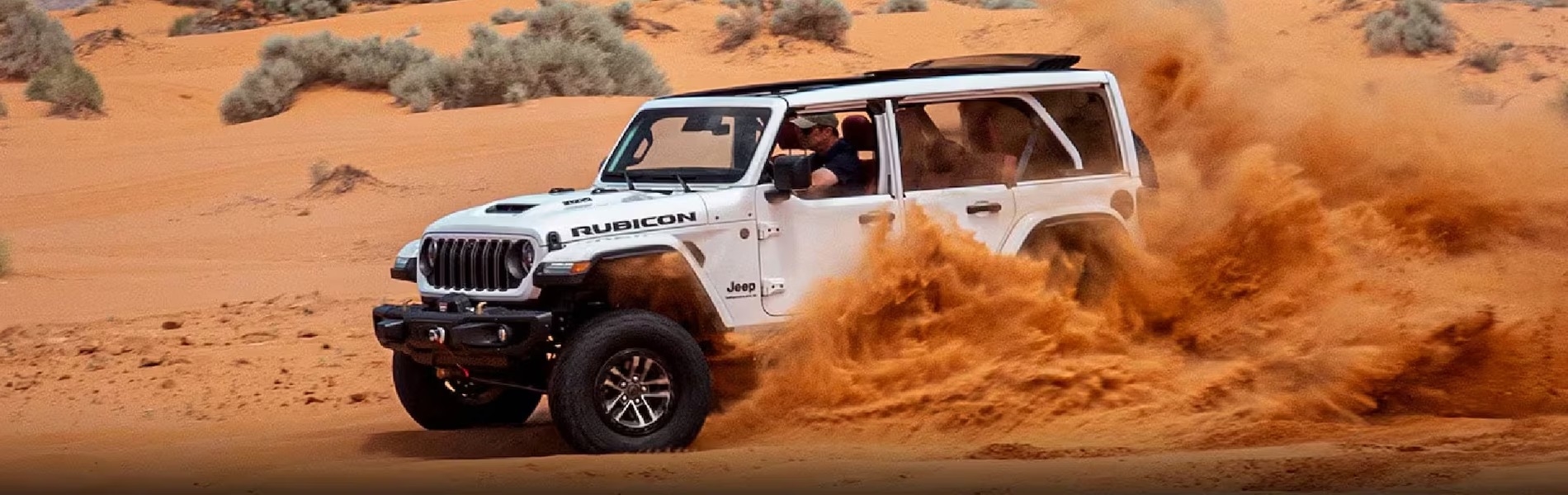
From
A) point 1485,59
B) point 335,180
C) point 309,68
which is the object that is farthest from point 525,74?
point 1485,59

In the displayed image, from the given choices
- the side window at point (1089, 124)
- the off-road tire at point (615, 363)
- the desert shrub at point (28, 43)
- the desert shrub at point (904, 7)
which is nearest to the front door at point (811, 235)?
the off-road tire at point (615, 363)

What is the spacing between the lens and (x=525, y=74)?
2362 cm

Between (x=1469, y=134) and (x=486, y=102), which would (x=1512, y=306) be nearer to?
(x=1469, y=134)

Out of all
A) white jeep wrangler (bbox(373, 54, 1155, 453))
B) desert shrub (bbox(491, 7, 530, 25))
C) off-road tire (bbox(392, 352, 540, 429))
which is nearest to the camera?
white jeep wrangler (bbox(373, 54, 1155, 453))

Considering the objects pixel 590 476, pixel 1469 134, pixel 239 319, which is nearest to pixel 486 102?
pixel 239 319

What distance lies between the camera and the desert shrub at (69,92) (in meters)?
25.0

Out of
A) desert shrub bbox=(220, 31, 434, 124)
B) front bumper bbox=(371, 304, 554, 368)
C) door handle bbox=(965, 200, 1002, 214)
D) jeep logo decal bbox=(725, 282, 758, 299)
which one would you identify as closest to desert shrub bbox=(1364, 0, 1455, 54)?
desert shrub bbox=(220, 31, 434, 124)

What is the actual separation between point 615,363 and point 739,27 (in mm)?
21996

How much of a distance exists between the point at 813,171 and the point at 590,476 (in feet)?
7.50

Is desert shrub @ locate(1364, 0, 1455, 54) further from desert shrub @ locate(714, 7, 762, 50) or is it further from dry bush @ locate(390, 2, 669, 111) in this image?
dry bush @ locate(390, 2, 669, 111)

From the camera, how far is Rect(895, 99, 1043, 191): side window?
914 centimetres

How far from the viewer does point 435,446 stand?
8.93 meters

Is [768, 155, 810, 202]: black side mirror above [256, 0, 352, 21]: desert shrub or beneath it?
beneath

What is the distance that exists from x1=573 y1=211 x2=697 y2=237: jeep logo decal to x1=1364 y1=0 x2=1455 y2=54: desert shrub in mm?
19824
